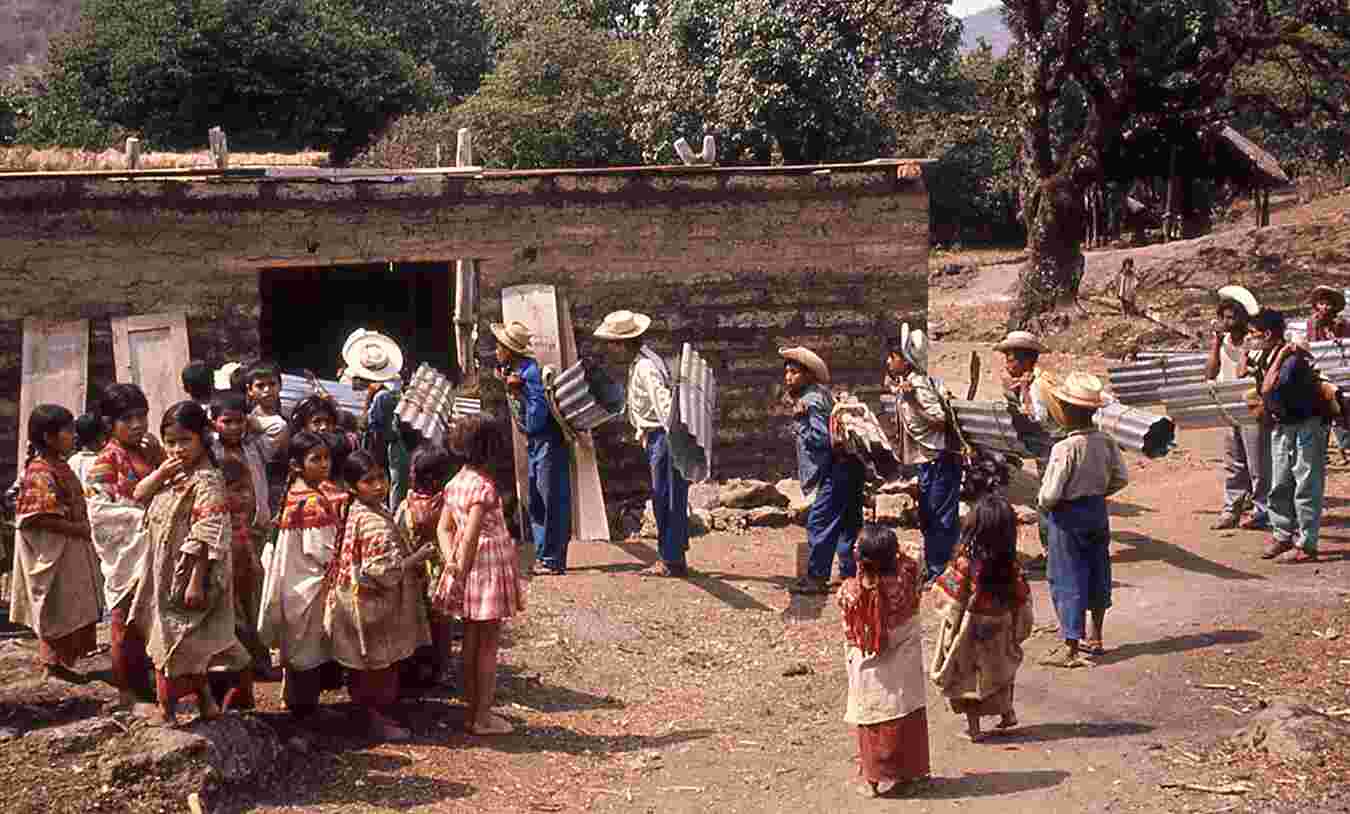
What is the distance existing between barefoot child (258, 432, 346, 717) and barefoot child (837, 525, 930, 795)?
2164mm

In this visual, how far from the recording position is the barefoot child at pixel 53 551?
23.7 ft

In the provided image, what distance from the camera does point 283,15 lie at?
116 ft

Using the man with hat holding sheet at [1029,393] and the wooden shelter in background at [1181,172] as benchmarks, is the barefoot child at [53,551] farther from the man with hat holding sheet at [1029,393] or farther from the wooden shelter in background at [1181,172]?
the wooden shelter in background at [1181,172]

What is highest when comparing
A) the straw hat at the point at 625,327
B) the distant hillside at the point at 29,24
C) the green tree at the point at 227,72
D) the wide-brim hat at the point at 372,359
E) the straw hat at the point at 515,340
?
the distant hillside at the point at 29,24

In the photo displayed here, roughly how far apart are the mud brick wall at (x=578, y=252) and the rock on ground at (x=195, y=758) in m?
5.53

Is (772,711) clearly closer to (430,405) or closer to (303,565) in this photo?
(303,565)

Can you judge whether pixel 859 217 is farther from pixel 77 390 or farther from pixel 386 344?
pixel 77 390

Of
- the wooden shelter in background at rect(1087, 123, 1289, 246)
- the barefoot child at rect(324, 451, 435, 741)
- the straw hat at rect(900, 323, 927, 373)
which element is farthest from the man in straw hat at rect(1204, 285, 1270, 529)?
the wooden shelter in background at rect(1087, 123, 1289, 246)

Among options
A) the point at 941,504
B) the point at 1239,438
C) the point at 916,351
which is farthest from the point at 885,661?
the point at 1239,438

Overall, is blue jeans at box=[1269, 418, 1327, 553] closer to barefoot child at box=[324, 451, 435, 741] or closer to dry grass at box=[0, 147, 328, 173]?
barefoot child at box=[324, 451, 435, 741]

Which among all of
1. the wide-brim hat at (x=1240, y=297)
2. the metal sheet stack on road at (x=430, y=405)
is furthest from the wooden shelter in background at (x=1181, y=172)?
the metal sheet stack on road at (x=430, y=405)

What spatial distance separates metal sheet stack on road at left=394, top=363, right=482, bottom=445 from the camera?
32.8 feet

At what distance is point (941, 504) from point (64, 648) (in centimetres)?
482

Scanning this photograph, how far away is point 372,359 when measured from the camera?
1038 centimetres
